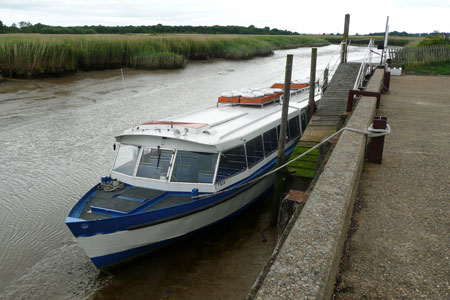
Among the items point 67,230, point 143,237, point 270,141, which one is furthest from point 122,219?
point 270,141

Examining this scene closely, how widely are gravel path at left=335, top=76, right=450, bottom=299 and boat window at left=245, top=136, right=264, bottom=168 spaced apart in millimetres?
3003

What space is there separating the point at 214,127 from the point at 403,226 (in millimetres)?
5276

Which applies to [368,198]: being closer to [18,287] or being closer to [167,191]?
[167,191]

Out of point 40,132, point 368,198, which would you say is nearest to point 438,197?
point 368,198

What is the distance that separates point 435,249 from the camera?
4.11 metres

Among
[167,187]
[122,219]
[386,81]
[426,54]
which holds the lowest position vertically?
[122,219]

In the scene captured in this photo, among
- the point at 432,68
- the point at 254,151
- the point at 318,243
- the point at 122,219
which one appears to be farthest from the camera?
the point at 432,68

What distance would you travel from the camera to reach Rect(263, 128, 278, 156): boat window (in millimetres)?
9987

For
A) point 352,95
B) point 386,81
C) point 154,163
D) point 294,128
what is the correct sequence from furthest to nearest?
point 386,81, point 294,128, point 352,95, point 154,163

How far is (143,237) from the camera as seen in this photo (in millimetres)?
7238

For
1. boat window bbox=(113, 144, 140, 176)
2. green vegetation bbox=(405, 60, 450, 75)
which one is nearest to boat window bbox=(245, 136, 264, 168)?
boat window bbox=(113, 144, 140, 176)

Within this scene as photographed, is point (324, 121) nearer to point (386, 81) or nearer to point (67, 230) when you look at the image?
point (386, 81)

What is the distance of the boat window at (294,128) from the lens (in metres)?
11.6

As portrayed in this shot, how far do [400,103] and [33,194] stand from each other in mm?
11339
